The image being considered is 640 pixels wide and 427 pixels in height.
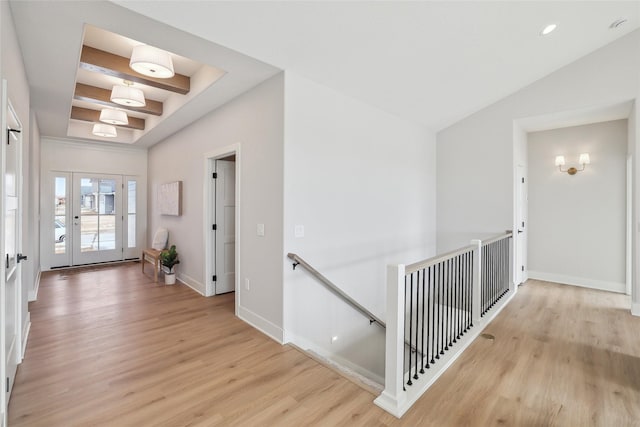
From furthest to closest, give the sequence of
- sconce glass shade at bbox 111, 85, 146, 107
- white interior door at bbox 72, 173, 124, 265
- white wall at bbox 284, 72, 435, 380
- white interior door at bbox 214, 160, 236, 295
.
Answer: white interior door at bbox 72, 173, 124, 265 < white interior door at bbox 214, 160, 236, 295 < sconce glass shade at bbox 111, 85, 146, 107 < white wall at bbox 284, 72, 435, 380

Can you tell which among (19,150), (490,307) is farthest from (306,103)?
(490,307)

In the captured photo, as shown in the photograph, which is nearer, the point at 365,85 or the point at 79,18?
the point at 79,18

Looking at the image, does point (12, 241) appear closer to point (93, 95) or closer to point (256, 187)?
point (256, 187)

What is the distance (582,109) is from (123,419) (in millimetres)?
6001

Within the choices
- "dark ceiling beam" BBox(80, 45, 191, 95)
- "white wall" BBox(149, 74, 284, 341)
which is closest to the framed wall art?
"white wall" BBox(149, 74, 284, 341)

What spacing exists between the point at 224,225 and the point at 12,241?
2439 mm

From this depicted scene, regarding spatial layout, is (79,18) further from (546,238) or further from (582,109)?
(546,238)

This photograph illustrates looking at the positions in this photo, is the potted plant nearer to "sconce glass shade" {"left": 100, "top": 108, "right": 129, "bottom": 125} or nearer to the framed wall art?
the framed wall art

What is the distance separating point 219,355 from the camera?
9.06 feet

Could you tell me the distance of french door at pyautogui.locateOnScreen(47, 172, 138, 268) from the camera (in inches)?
246

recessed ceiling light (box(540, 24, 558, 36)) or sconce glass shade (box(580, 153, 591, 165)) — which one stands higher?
recessed ceiling light (box(540, 24, 558, 36))

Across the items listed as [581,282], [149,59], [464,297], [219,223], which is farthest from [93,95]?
[581,282]

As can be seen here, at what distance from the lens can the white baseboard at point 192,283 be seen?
454 centimetres

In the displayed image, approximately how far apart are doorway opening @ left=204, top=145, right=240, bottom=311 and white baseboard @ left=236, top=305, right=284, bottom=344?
1046 millimetres
